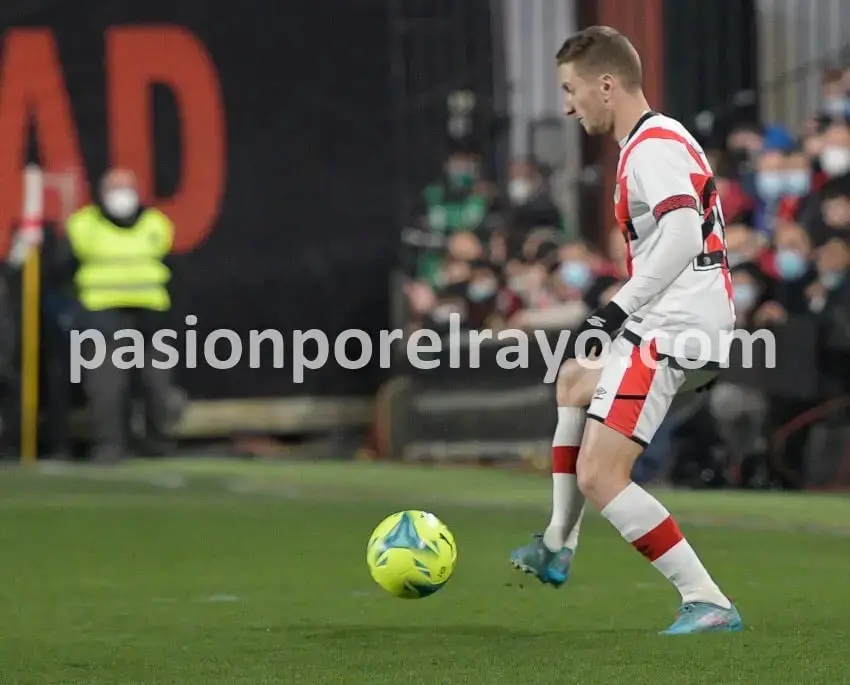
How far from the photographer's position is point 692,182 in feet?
21.0

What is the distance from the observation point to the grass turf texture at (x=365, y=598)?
5805 mm

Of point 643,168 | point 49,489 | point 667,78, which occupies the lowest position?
point 49,489

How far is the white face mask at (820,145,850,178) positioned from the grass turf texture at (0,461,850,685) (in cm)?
308

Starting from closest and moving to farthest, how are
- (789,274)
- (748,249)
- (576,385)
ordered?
(576,385) → (789,274) → (748,249)

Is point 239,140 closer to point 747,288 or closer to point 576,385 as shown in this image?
point 747,288

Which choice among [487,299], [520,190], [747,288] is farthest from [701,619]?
[520,190]

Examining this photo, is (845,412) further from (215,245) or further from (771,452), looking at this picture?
(215,245)

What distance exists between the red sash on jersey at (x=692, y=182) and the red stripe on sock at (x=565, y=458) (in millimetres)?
669

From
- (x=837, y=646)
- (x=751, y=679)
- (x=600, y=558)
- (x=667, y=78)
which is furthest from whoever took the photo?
(x=667, y=78)

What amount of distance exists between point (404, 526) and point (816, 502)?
6.10 m

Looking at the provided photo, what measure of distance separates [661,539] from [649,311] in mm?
738

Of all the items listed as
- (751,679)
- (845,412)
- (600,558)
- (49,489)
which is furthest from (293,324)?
(751,679)

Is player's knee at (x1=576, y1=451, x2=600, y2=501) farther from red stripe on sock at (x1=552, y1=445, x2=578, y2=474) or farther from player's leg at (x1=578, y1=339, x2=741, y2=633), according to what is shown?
red stripe on sock at (x1=552, y1=445, x2=578, y2=474)

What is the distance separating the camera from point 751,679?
5.47 m
